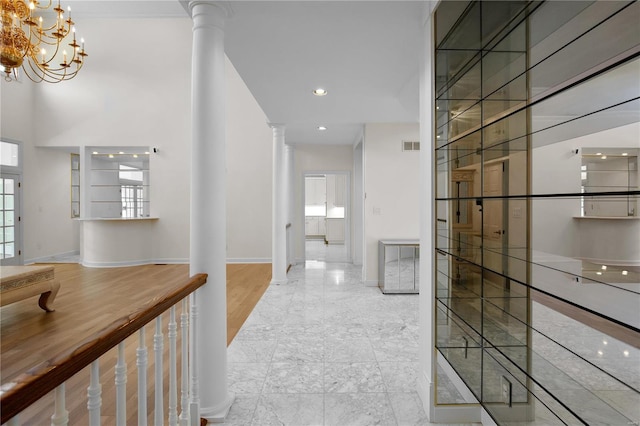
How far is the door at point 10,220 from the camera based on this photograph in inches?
259

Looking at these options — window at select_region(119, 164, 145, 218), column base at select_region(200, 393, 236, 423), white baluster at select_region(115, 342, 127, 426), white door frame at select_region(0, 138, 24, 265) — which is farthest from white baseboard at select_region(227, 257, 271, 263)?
white baluster at select_region(115, 342, 127, 426)

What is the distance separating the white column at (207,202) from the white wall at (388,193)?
3.52 meters

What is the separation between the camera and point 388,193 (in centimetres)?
513

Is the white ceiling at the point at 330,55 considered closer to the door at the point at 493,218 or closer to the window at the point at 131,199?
the door at the point at 493,218

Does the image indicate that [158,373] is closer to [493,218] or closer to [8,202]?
[493,218]

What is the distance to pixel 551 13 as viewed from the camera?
1.17 meters

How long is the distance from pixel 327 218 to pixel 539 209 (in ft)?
30.3

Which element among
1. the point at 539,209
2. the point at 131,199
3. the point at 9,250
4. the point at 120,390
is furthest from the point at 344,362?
the point at 9,250

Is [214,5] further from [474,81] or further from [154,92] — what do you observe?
[154,92]

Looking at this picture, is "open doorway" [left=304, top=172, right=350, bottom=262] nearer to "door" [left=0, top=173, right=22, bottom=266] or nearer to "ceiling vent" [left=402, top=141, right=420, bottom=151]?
"ceiling vent" [left=402, top=141, right=420, bottom=151]

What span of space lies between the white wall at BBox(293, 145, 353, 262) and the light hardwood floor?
41.1 inches

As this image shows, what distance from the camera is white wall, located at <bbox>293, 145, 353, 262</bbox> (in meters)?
6.95

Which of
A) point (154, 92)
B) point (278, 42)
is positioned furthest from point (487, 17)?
point (154, 92)

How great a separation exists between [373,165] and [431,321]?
3503 mm
